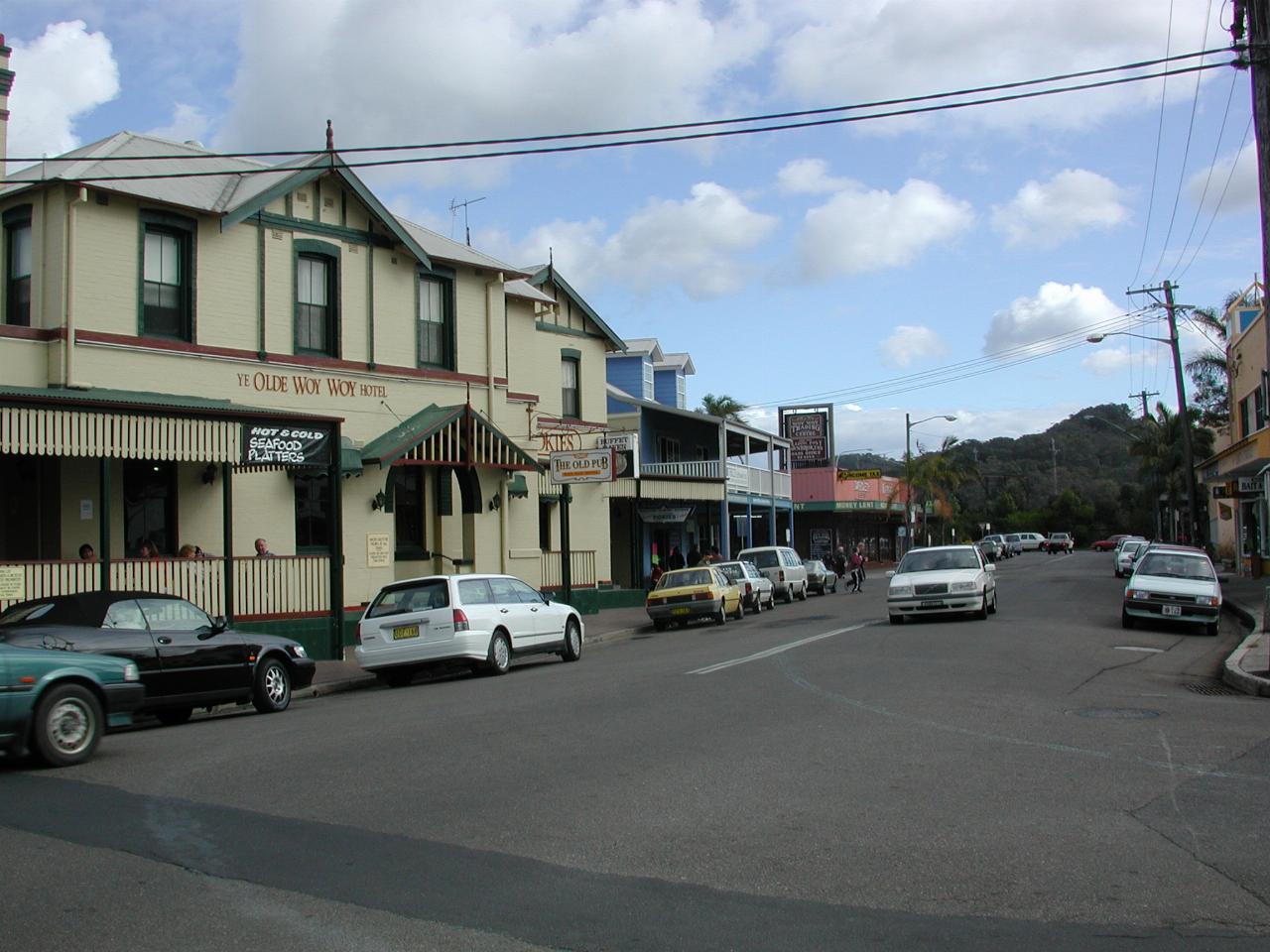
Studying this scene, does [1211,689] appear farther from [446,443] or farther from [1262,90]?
[446,443]

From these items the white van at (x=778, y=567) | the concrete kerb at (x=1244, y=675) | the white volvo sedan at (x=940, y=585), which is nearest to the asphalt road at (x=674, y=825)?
the concrete kerb at (x=1244, y=675)

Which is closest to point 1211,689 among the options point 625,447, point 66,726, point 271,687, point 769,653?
point 769,653

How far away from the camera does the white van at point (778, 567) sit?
36875mm

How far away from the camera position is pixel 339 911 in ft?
19.3

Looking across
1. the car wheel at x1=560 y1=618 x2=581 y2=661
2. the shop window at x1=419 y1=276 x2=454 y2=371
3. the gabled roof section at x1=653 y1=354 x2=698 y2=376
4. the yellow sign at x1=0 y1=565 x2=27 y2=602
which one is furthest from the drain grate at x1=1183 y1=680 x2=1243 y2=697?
the gabled roof section at x1=653 y1=354 x2=698 y2=376

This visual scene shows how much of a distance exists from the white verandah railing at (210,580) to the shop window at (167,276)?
4.36m

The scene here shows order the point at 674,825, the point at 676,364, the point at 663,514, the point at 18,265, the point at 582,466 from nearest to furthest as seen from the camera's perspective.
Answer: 1. the point at 674,825
2. the point at 18,265
3. the point at 582,466
4. the point at 663,514
5. the point at 676,364

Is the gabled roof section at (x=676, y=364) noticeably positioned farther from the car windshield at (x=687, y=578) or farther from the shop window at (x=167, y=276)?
the shop window at (x=167, y=276)

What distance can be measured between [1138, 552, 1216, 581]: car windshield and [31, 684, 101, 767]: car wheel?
19.7m

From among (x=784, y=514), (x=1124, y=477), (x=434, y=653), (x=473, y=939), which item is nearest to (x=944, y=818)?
(x=473, y=939)

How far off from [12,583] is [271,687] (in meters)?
4.77

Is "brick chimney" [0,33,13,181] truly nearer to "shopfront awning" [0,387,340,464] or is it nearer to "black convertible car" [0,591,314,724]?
"shopfront awning" [0,387,340,464]

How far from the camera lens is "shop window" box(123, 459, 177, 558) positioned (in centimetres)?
2077

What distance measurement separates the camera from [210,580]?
781 inches
